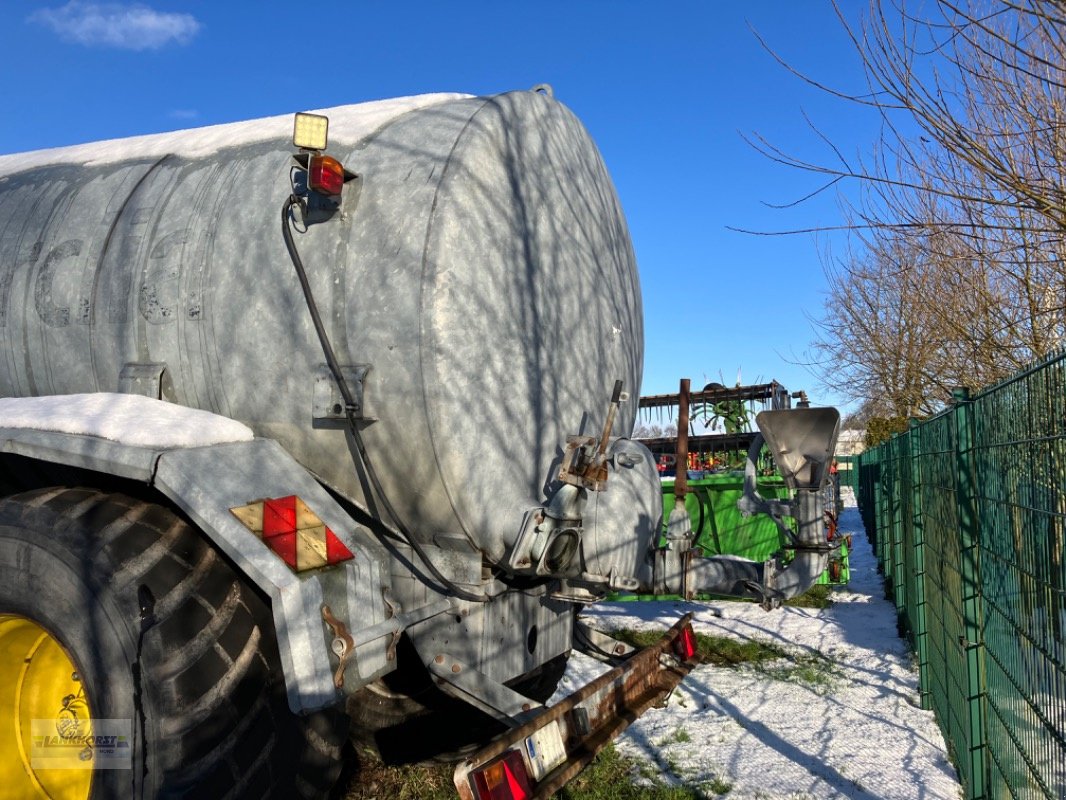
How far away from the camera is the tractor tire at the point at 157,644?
7.55 ft

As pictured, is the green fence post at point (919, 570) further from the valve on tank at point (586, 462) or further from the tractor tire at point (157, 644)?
the tractor tire at point (157, 644)

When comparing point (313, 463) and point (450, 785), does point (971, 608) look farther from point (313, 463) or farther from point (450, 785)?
point (313, 463)

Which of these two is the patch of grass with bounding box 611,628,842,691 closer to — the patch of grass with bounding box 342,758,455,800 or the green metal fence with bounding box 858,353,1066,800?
the green metal fence with bounding box 858,353,1066,800

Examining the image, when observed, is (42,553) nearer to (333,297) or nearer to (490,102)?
(333,297)

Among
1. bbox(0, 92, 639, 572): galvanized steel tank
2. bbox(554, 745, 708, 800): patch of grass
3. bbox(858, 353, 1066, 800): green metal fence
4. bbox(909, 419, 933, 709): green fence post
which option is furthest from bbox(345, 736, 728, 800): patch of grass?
bbox(909, 419, 933, 709): green fence post

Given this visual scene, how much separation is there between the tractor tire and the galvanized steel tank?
25.3 inches

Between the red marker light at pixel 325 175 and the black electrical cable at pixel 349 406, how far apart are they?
176mm

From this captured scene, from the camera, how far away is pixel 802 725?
4934 millimetres

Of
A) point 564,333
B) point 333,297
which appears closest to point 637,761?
point 564,333

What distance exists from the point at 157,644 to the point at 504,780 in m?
1.14

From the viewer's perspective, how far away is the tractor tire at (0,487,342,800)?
2.30 metres

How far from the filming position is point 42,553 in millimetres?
2527

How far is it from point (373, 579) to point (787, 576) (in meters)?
2.09

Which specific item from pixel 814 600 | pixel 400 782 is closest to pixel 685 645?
pixel 400 782
